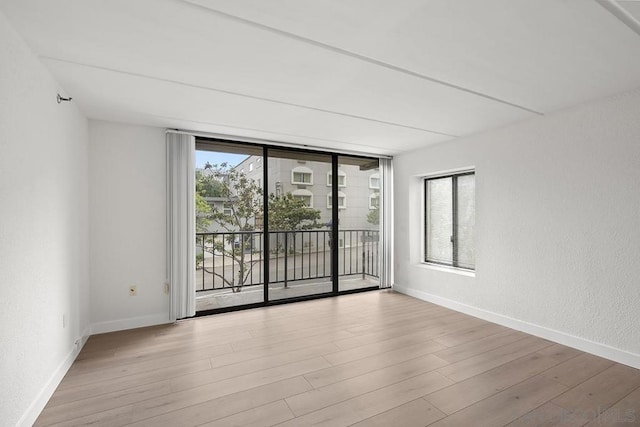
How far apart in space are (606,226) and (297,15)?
9.87ft

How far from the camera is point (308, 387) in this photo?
2.11m

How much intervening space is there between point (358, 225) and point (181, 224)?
3.07 m

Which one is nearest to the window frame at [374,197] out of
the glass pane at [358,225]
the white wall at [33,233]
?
the glass pane at [358,225]

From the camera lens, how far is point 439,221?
14.5 ft

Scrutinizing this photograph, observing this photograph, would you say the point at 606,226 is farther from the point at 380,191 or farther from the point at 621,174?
the point at 380,191

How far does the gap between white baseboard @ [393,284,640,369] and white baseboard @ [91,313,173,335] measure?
3.52 meters

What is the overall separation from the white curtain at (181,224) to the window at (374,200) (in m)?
2.96

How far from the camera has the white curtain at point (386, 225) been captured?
16.0ft

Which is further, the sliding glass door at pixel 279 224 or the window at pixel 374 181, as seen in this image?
the window at pixel 374 181

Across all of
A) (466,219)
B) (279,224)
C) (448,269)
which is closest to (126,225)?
(279,224)

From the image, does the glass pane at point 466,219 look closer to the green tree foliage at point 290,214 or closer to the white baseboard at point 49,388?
the green tree foliage at point 290,214

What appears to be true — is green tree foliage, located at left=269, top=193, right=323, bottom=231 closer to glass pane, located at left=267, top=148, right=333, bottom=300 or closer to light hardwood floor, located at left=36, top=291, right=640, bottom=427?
glass pane, located at left=267, top=148, right=333, bottom=300

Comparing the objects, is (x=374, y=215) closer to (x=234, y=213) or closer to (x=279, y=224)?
(x=279, y=224)

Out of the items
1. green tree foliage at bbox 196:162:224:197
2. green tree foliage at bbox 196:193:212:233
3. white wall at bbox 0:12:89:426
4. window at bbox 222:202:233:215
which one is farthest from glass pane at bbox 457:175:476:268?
white wall at bbox 0:12:89:426
